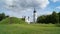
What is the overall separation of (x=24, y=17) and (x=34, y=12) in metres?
36.4

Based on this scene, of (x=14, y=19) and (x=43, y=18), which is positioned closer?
(x=14, y=19)

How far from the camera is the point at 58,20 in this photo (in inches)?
4094

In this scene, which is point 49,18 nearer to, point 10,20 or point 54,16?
point 54,16

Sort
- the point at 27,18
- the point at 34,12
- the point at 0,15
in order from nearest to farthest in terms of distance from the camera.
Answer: the point at 34,12, the point at 27,18, the point at 0,15

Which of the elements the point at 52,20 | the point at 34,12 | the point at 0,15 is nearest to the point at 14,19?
the point at 34,12

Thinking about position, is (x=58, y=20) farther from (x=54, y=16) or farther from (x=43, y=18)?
(x=43, y=18)

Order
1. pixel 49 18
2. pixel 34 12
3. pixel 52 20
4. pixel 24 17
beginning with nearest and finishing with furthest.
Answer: pixel 34 12 < pixel 52 20 < pixel 49 18 < pixel 24 17

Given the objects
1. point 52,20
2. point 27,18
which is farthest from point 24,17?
point 52,20

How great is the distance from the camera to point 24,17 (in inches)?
5059

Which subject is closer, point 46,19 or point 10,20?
point 10,20

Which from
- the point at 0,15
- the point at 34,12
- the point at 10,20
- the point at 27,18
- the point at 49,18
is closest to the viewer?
the point at 34,12

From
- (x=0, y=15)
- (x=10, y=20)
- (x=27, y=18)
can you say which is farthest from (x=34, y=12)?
(x=0, y=15)

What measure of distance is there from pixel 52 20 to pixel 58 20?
16.8ft

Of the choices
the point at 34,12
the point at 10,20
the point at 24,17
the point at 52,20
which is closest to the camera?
the point at 34,12
